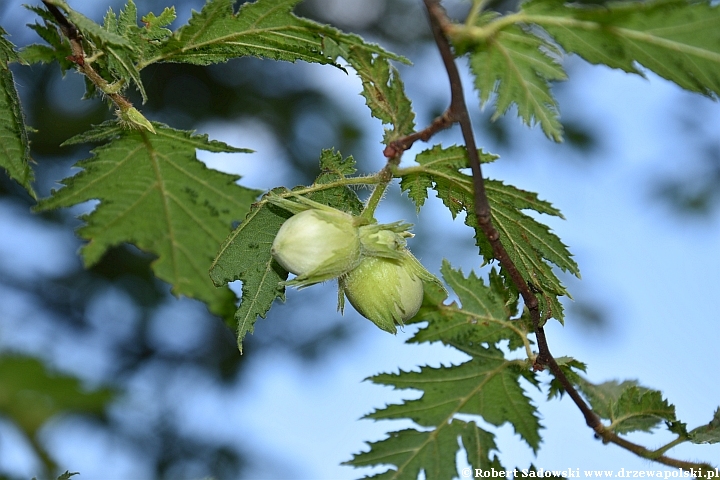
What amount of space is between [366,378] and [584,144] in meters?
2.76

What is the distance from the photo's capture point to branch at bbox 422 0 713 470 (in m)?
1.09

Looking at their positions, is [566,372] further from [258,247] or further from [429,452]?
[258,247]

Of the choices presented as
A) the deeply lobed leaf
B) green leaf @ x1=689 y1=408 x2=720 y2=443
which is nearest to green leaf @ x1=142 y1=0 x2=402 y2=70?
the deeply lobed leaf

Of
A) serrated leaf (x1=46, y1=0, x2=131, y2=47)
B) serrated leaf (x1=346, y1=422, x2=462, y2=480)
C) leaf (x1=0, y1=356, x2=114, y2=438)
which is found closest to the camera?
leaf (x1=0, y1=356, x2=114, y2=438)

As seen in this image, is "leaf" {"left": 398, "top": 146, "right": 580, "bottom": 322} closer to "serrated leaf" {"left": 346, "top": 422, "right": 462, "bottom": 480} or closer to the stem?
the stem

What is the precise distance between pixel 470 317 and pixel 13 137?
1.23m

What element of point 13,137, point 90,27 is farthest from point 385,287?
point 13,137

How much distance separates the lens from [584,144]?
13.8 ft

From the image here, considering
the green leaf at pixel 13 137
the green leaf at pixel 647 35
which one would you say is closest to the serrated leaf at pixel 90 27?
the green leaf at pixel 13 137

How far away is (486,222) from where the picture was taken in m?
1.31

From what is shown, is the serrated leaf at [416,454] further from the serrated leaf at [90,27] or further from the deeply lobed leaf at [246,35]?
the serrated leaf at [90,27]

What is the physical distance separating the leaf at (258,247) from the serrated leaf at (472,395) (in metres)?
0.53

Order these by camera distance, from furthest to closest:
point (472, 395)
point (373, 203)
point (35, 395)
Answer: point (472, 395) → point (373, 203) → point (35, 395)

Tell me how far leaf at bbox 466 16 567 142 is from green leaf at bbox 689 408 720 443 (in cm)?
100
